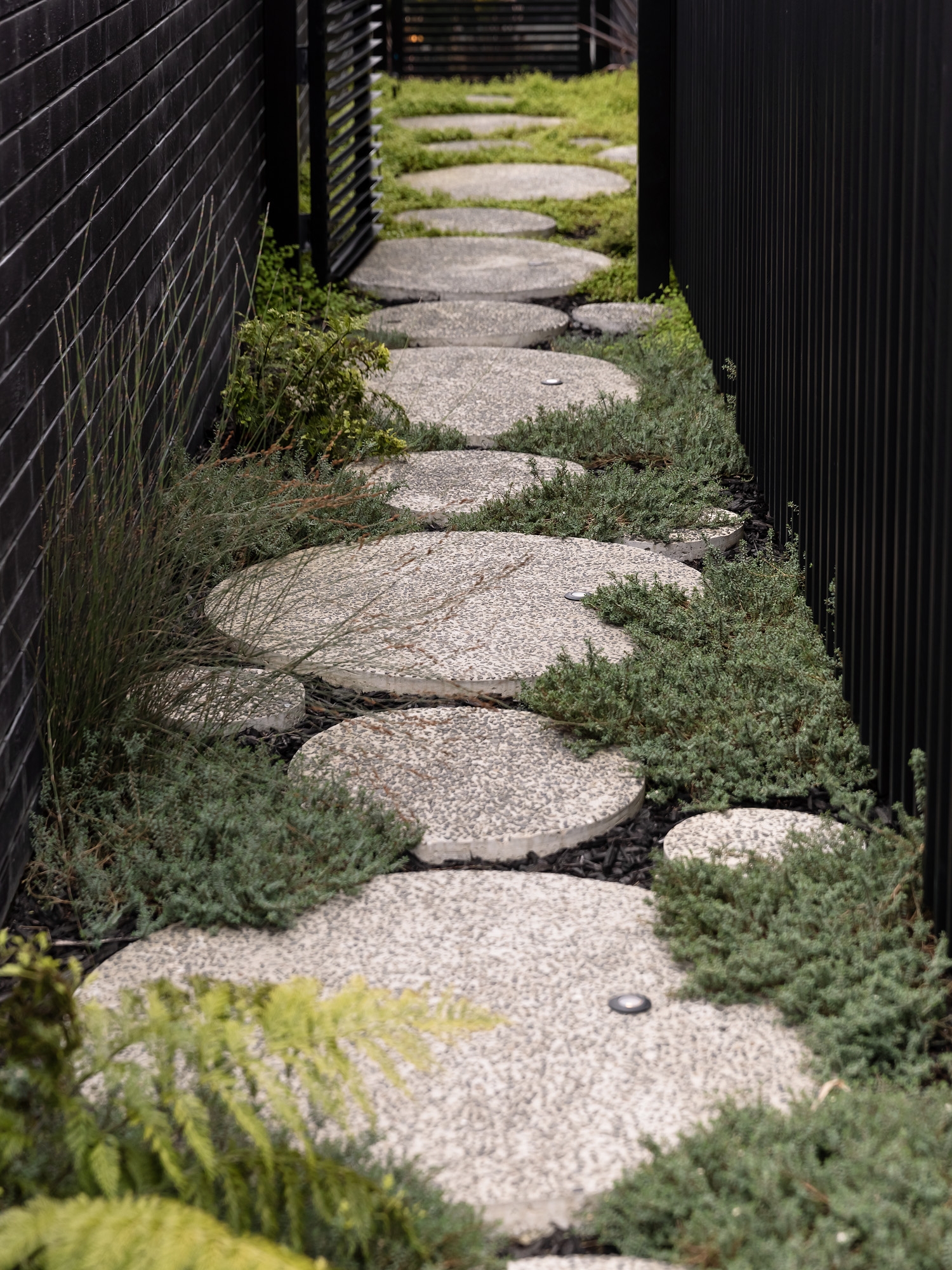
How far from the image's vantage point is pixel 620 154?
11438 mm

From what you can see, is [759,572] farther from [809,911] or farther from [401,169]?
[401,169]

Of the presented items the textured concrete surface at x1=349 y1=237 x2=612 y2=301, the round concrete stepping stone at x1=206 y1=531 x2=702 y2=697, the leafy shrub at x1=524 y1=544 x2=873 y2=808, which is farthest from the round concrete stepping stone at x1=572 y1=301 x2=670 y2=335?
the leafy shrub at x1=524 y1=544 x2=873 y2=808

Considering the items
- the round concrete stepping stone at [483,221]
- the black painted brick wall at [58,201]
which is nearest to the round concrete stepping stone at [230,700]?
the black painted brick wall at [58,201]

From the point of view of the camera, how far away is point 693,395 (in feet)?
17.6

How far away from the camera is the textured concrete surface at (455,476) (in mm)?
4461

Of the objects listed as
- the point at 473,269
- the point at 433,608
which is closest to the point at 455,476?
the point at 433,608

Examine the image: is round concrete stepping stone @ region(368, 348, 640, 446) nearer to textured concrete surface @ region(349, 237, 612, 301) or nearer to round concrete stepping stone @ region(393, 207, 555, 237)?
textured concrete surface @ region(349, 237, 612, 301)

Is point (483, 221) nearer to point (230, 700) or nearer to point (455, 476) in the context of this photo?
point (455, 476)

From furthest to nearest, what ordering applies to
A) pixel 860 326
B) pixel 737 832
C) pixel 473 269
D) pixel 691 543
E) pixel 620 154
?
pixel 620 154 → pixel 473 269 → pixel 691 543 → pixel 860 326 → pixel 737 832

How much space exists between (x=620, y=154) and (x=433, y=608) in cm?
890

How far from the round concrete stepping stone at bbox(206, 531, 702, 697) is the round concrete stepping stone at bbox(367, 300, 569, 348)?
241 cm

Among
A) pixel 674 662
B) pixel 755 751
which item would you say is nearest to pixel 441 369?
pixel 674 662

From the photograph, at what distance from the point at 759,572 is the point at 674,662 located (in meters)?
0.60

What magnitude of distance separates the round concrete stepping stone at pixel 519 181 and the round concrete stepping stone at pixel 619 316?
2.79m
